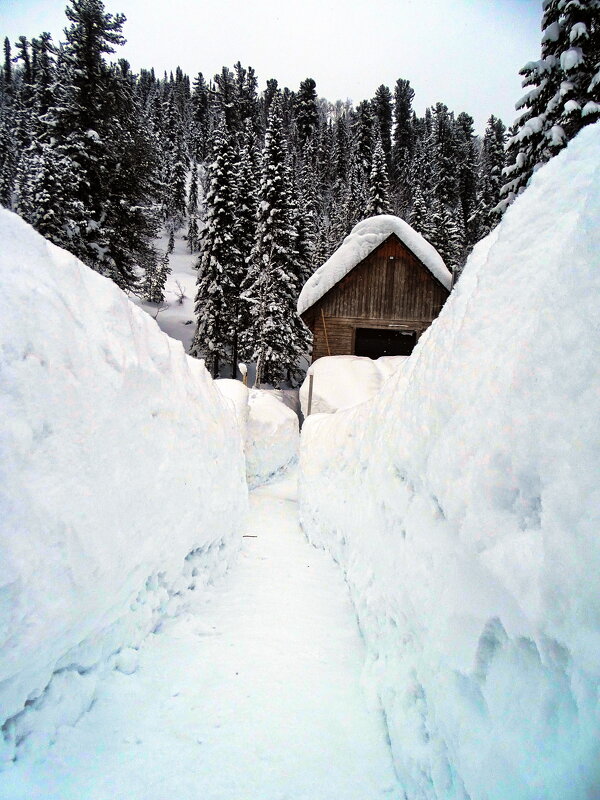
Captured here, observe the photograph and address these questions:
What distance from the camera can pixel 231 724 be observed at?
254 cm

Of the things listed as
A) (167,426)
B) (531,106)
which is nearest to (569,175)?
(167,426)

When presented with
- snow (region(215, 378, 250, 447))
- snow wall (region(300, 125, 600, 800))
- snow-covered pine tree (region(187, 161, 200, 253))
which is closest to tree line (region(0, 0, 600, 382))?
snow wall (region(300, 125, 600, 800))

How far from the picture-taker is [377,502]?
3709 mm

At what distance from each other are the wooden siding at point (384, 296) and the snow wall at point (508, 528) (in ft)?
45.0

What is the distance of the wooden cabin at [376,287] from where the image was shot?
15.9m

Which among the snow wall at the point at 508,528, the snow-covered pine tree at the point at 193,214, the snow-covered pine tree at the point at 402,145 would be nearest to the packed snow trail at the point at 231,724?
the snow wall at the point at 508,528

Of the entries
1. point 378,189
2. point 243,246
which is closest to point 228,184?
point 243,246

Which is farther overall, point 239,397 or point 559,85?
point 239,397

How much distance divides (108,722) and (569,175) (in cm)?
395

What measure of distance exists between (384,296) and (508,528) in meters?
15.8

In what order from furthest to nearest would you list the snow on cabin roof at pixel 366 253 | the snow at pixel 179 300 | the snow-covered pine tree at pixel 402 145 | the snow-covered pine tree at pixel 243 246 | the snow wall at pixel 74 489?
the snow-covered pine tree at pixel 402 145 < the snow at pixel 179 300 < the snow-covered pine tree at pixel 243 246 < the snow on cabin roof at pixel 366 253 < the snow wall at pixel 74 489

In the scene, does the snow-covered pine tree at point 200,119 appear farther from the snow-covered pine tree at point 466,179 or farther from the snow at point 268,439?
the snow at point 268,439

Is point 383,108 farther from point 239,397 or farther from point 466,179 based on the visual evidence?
point 239,397

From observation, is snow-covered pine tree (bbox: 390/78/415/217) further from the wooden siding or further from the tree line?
the wooden siding
